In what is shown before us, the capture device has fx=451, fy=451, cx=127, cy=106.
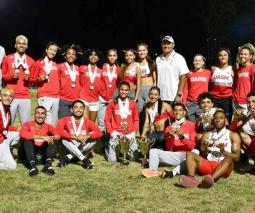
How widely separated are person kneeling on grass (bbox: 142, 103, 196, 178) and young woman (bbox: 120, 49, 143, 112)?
122 centimetres

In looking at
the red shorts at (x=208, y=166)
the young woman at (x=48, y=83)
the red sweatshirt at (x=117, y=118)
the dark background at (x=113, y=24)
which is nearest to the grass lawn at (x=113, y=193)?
the red shorts at (x=208, y=166)

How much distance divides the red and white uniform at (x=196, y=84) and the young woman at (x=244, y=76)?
60 centimetres

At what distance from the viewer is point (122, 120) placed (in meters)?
8.16

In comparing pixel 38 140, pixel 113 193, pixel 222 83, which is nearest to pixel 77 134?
pixel 38 140

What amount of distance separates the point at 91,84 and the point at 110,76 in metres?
0.40

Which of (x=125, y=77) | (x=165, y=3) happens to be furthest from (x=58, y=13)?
(x=125, y=77)

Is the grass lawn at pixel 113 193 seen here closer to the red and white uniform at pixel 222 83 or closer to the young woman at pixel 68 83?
the young woman at pixel 68 83

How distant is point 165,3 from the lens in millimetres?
31359

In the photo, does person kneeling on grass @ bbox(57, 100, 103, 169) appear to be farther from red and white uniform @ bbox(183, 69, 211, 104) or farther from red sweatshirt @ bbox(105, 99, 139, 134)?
red and white uniform @ bbox(183, 69, 211, 104)

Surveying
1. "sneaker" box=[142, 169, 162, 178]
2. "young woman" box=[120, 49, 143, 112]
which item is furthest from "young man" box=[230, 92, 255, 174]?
"young woman" box=[120, 49, 143, 112]

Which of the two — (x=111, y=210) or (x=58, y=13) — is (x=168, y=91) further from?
(x=58, y=13)

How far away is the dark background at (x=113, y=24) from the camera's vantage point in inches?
1155

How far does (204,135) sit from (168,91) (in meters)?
1.72

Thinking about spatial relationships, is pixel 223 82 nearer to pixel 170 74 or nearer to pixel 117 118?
pixel 170 74
